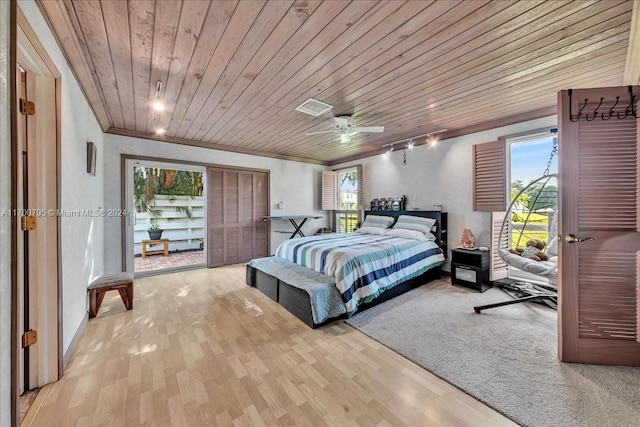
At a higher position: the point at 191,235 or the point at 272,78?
the point at 272,78

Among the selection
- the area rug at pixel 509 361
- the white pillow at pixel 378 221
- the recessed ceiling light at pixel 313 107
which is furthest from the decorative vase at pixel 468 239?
the recessed ceiling light at pixel 313 107

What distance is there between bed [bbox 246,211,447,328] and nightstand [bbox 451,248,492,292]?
33 cm

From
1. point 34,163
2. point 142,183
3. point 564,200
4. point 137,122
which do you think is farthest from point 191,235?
point 564,200

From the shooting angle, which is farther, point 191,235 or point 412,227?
point 191,235

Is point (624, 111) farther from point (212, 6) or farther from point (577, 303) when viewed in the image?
point (212, 6)

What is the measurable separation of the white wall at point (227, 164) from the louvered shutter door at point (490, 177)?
3592 millimetres

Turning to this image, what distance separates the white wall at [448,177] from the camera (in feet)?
12.6

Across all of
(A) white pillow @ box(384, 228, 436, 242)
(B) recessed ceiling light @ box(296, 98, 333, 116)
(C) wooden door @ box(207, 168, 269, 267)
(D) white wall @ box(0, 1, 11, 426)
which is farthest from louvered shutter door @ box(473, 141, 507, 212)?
(D) white wall @ box(0, 1, 11, 426)

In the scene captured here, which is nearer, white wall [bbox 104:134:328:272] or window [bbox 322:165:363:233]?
white wall [bbox 104:134:328:272]

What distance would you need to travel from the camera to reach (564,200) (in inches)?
76.7

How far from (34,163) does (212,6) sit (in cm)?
157

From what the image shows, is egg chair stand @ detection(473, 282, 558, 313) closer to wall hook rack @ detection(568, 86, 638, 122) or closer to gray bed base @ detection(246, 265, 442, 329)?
gray bed base @ detection(246, 265, 442, 329)

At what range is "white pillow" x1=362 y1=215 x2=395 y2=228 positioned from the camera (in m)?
4.77

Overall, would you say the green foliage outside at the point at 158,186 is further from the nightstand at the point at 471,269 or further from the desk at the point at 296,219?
the nightstand at the point at 471,269
